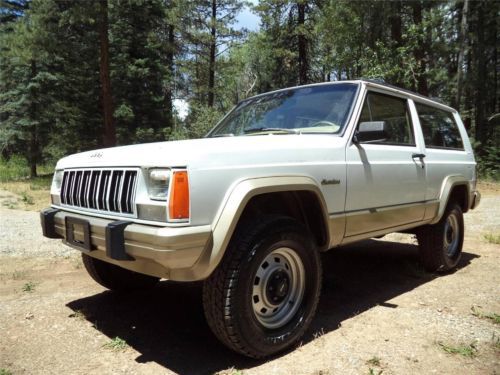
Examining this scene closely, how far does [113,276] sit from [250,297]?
190 cm

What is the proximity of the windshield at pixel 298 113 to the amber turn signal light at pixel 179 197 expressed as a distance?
4.76 feet

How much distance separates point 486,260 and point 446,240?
113 centimetres

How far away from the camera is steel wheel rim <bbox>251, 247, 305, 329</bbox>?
2.90 metres

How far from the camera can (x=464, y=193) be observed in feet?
17.7

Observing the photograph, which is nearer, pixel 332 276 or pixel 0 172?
pixel 332 276

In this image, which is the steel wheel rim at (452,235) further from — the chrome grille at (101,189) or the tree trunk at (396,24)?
the tree trunk at (396,24)

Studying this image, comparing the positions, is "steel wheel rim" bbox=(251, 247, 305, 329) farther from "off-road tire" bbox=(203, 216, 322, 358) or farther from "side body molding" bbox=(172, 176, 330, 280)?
"side body molding" bbox=(172, 176, 330, 280)

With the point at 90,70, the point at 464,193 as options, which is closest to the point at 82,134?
the point at 90,70

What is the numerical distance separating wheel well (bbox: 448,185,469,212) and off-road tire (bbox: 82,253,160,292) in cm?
373

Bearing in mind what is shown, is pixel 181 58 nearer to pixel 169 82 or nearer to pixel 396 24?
pixel 169 82

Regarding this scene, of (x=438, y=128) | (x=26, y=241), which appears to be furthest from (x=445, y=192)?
(x=26, y=241)

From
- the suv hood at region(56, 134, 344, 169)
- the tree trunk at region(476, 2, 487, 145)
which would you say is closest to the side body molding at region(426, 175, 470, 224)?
the suv hood at region(56, 134, 344, 169)

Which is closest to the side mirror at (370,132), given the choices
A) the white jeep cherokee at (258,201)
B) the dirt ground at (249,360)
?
the white jeep cherokee at (258,201)

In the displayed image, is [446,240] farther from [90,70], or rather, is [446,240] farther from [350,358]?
[90,70]
